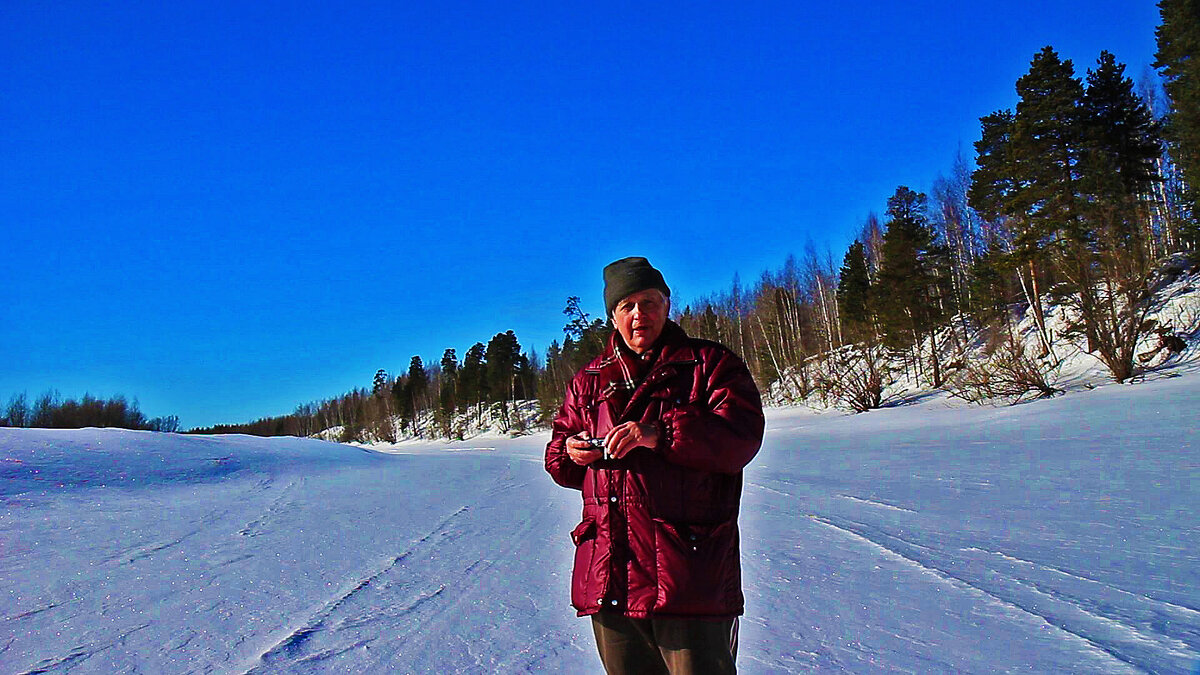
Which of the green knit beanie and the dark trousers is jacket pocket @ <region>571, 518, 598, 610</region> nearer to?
the dark trousers

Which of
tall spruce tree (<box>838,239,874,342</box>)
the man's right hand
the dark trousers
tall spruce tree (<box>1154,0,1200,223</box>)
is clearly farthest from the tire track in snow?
tall spruce tree (<box>838,239,874,342</box>)

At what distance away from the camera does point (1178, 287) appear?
21203mm

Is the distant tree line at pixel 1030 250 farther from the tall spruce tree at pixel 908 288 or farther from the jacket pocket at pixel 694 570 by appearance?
the jacket pocket at pixel 694 570

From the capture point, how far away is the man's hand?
5.82 feet

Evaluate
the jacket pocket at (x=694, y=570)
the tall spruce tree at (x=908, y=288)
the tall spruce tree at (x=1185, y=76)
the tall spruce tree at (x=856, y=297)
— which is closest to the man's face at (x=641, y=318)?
the jacket pocket at (x=694, y=570)

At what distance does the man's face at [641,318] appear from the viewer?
6.80 feet

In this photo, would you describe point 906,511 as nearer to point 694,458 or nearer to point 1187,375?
point 694,458

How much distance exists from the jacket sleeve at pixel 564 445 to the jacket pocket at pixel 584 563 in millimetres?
177

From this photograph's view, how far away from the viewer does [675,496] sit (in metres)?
1.83

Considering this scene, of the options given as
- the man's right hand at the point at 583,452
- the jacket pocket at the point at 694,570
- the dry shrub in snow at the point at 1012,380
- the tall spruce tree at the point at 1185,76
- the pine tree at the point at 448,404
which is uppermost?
the tall spruce tree at the point at 1185,76

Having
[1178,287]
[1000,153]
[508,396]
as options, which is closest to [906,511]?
[1178,287]

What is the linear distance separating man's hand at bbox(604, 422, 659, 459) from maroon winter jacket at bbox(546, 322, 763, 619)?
3 cm

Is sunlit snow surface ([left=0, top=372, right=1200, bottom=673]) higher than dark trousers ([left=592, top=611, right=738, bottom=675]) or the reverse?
the reverse

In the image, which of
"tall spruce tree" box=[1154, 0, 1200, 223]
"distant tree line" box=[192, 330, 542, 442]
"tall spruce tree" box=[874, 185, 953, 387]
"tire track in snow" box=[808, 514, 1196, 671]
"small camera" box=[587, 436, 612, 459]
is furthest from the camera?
"distant tree line" box=[192, 330, 542, 442]
